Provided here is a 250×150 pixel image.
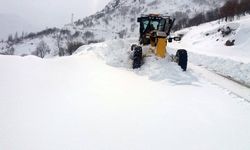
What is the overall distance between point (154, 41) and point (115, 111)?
33.1 feet

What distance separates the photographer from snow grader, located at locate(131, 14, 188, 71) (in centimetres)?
1661

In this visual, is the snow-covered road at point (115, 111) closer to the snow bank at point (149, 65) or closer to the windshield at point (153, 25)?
the snow bank at point (149, 65)

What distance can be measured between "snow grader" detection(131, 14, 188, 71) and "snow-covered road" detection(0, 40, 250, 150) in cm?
202

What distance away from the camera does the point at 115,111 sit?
28.8 ft

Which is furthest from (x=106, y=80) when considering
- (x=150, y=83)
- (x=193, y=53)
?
(x=193, y=53)

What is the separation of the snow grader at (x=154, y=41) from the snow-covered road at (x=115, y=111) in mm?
2019

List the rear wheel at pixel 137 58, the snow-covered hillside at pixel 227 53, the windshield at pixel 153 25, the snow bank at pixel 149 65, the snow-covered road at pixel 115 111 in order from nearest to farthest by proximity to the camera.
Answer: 1. the snow-covered road at pixel 115 111
2. the snow bank at pixel 149 65
3. the rear wheel at pixel 137 58
4. the snow-covered hillside at pixel 227 53
5. the windshield at pixel 153 25

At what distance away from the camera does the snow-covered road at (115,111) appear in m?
6.72

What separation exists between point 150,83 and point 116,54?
5.76m

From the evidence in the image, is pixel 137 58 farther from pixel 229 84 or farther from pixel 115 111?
pixel 115 111

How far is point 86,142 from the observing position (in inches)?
258

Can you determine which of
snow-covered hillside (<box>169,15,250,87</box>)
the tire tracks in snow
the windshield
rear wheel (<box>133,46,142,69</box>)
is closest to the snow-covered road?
the tire tracks in snow

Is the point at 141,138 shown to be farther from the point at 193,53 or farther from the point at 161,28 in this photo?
the point at 193,53

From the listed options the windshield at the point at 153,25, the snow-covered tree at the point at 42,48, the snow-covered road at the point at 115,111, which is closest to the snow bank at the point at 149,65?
the snow-covered road at the point at 115,111
